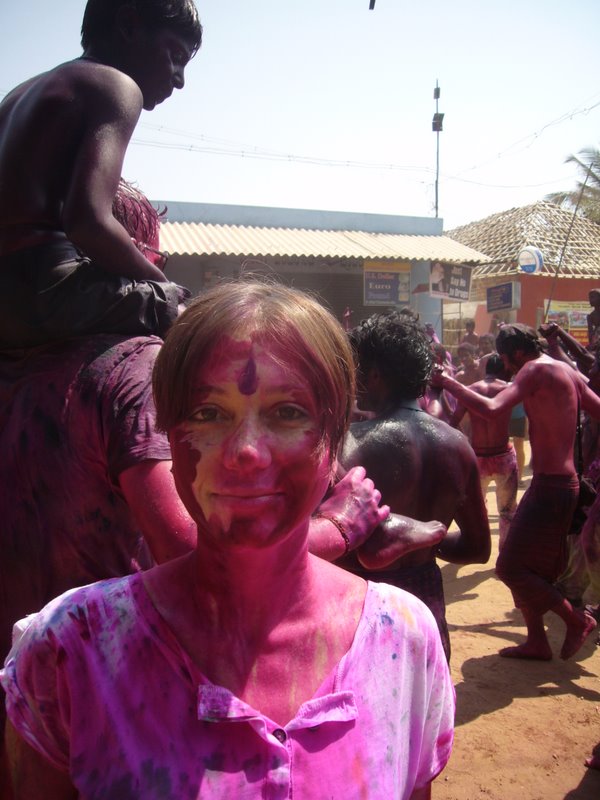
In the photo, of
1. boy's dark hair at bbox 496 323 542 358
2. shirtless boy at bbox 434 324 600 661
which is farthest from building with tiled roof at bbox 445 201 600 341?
shirtless boy at bbox 434 324 600 661

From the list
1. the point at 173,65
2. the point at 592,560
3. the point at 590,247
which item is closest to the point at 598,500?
the point at 592,560

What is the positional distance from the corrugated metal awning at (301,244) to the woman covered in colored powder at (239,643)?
1140cm

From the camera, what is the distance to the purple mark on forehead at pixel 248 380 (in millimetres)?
1046

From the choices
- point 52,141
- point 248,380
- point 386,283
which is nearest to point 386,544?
point 248,380

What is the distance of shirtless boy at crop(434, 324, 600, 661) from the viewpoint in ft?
15.0

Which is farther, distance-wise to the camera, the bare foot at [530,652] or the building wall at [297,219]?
the building wall at [297,219]

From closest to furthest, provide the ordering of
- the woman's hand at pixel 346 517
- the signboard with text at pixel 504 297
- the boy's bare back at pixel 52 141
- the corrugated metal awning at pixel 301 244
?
the woman's hand at pixel 346 517
the boy's bare back at pixel 52 141
the corrugated metal awning at pixel 301 244
the signboard with text at pixel 504 297

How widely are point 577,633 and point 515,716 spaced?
0.84 meters

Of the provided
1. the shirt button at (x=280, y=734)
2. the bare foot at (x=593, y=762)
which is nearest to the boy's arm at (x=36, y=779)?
the shirt button at (x=280, y=734)

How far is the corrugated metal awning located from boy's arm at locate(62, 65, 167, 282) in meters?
10.7

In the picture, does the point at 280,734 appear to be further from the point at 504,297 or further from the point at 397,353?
the point at 504,297

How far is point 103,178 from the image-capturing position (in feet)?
5.12

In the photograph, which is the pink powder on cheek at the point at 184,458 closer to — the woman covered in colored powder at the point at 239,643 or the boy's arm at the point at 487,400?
the woman covered in colored powder at the point at 239,643

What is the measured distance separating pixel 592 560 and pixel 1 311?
14.3 feet
